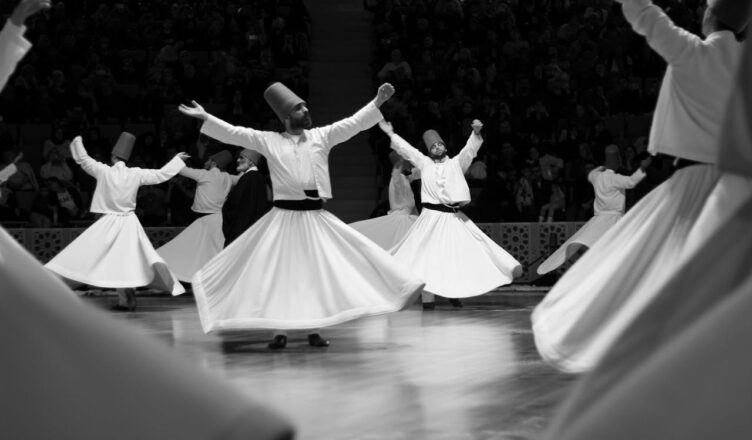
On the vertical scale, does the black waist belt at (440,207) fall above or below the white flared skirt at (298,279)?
below

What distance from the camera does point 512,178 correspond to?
16375 millimetres

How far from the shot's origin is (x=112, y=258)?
39.2ft

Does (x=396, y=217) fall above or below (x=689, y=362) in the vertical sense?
below

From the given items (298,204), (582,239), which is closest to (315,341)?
(298,204)

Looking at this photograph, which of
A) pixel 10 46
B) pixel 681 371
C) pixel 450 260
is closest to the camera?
pixel 681 371

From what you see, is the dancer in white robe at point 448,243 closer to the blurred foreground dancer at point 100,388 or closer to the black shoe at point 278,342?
the black shoe at point 278,342

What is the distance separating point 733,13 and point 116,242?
8203 millimetres

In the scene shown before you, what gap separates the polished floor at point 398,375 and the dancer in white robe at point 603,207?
2.84 m

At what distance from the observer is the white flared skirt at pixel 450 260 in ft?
39.3

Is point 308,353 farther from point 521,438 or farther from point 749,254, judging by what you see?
point 749,254

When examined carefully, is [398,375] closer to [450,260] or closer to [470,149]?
[450,260]

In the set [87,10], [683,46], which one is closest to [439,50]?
[87,10]

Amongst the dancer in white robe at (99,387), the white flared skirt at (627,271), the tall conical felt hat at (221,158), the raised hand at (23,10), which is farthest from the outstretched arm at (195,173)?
the dancer in white robe at (99,387)

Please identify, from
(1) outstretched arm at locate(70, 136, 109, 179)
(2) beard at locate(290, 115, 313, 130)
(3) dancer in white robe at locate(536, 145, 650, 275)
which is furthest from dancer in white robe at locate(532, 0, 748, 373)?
(3) dancer in white robe at locate(536, 145, 650, 275)
